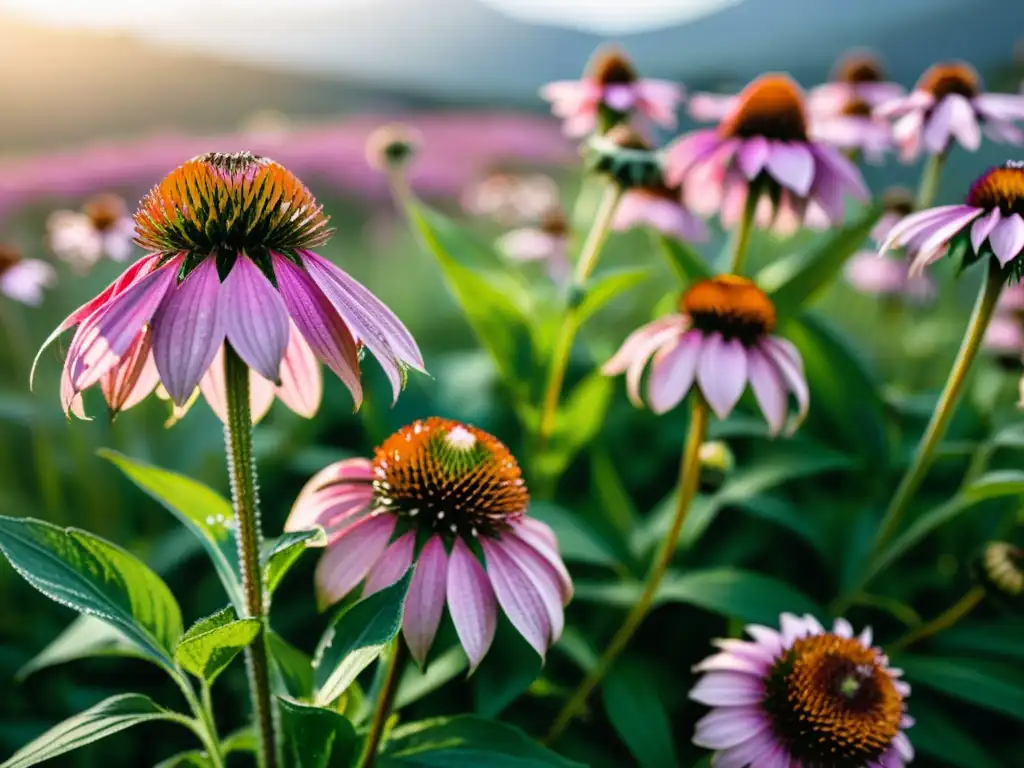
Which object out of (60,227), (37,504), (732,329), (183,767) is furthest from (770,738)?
(60,227)

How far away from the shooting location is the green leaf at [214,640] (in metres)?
0.50

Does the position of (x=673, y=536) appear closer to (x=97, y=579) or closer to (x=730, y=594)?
(x=730, y=594)

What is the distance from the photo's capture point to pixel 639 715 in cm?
87

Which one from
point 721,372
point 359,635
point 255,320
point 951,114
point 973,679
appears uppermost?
point 951,114

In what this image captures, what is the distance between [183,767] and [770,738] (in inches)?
18.5

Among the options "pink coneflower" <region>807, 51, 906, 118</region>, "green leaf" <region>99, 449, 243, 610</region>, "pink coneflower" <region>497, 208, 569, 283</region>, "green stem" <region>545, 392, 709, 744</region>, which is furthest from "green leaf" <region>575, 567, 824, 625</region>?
"pink coneflower" <region>497, 208, 569, 283</region>

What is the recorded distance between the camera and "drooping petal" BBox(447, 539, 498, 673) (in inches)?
22.8

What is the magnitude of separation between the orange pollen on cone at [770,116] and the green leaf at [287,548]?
81cm

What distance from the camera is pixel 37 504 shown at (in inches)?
59.1

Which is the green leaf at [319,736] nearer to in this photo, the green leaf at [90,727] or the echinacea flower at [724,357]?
the green leaf at [90,727]

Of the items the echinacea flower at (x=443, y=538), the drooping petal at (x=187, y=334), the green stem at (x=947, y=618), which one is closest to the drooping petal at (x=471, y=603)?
the echinacea flower at (x=443, y=538)

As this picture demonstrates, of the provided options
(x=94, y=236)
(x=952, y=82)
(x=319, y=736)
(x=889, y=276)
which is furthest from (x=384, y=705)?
(x=889, y=276)

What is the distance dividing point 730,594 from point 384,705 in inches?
16.6

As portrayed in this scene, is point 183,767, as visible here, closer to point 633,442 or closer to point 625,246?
point 633,442
